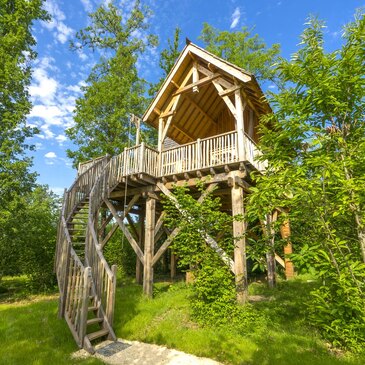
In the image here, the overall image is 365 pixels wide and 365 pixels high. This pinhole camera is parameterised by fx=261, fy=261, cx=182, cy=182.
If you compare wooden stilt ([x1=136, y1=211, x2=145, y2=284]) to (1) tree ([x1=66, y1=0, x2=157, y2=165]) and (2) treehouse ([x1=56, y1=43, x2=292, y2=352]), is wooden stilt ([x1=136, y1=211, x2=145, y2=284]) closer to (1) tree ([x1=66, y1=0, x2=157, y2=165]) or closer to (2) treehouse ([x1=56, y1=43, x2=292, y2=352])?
(2) treehouse ([x1=56, y1=43, x2=292, y2=352])

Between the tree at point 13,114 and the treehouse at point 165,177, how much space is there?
123 inches

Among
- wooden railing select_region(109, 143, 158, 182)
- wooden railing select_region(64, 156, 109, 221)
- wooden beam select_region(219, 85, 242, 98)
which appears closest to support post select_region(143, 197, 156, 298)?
wooden railing select_region(109, 143, 158, 182)

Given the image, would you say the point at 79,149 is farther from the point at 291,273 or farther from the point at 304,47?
the point at 304,47

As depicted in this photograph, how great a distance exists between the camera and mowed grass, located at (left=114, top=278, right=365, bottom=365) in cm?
484

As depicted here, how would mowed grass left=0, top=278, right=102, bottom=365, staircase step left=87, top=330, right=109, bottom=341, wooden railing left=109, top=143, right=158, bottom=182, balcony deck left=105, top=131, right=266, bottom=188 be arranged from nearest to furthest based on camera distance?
Result: mowed grass left=0, top=278, right=102, bottom=365 → staircase step left=87, top=330, right=109, bottom=341 → balcony deck left=105, top=131, right=266, bottom=188 → wooden railing left=109, top=143, right=158, bottom=182

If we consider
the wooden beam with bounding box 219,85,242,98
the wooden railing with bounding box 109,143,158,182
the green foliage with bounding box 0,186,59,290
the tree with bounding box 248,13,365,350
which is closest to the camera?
the tree with bounding box 248,13,365,350

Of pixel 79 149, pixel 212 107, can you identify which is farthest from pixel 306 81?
pixel 79 149

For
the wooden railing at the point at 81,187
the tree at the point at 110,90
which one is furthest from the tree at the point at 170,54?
the wooden railing at the point at 81,187

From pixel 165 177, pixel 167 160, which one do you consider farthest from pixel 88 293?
pixel 167 160

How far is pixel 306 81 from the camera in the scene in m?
4.70

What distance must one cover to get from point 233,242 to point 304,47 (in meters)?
5.41

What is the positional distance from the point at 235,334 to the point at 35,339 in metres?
4.60

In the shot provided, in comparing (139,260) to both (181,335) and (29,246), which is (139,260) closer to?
(29,246)

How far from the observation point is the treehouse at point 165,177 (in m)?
6.58
